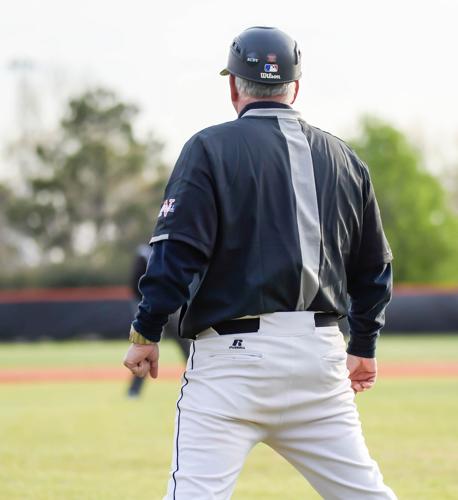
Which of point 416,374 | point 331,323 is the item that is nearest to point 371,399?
point 416,374

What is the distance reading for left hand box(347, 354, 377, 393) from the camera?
16.0 feet

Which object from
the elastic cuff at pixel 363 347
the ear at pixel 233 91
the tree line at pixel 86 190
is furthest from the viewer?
the tree line at pixel 86 190

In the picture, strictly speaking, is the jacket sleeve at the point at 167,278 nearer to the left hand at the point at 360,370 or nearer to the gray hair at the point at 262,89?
the gray hair at the point at 262,89

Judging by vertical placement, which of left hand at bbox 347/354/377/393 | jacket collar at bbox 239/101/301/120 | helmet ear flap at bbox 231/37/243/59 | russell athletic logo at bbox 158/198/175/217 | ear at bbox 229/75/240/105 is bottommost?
left hand at bbox 347/354/377/393

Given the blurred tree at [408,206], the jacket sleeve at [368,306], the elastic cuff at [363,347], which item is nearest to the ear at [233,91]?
the jacket sleeve at [368,306]

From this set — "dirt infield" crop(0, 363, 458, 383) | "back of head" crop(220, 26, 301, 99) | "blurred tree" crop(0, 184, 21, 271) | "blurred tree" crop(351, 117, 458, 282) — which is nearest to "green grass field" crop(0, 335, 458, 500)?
"dirt infield" crop(0, 363, 458, 383)

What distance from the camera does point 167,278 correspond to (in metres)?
4.20

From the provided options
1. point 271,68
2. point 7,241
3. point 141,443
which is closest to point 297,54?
point 271,68

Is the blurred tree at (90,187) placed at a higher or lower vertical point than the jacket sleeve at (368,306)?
lower

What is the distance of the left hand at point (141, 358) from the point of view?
4.35 m

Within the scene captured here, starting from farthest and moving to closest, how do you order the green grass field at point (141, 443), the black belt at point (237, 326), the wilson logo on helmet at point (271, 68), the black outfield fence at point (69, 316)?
1. the black outfield fence at point (69, 316)
2. the green grass field at point (141, 443)
3. the wilson logo on helmet at point (271, 68)
4. the black belt at point (237, 326)

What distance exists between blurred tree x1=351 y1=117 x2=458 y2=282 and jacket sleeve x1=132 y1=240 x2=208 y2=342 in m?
70.0

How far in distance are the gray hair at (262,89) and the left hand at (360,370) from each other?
1.18m

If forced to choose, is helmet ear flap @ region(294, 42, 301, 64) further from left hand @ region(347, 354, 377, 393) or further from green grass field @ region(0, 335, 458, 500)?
green grass field @ region(0, 335, 458, 500)
